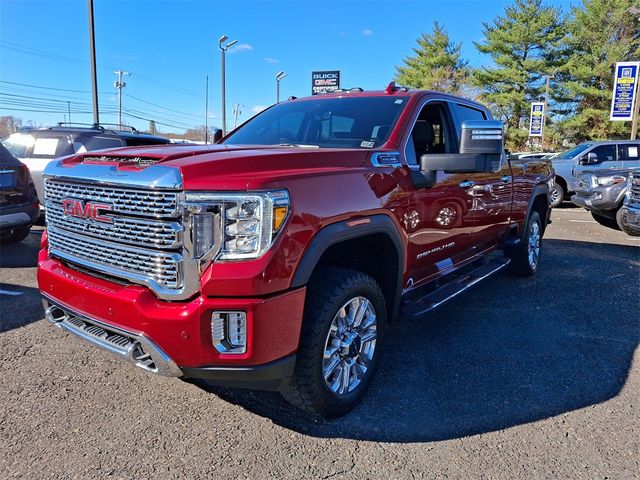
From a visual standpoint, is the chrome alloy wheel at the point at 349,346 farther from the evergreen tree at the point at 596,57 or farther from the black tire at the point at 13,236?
the evergreen tree at the point at 596,57

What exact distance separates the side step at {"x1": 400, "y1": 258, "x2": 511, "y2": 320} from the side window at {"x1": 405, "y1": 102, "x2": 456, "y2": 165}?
1.03 meters

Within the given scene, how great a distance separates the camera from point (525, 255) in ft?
18.7

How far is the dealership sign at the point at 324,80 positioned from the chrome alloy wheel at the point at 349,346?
26.8m

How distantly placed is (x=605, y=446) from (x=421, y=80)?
40.3 metres

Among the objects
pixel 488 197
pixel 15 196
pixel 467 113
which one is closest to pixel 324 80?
pixel 15 196

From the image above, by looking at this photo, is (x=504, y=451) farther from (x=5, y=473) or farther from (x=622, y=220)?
(x=622, y=220)

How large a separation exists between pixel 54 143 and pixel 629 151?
13839 millimetres

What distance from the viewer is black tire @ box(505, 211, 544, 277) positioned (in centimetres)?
565

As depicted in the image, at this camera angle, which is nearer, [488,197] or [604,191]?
[488,197]

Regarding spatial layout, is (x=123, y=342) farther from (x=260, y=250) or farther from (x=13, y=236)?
(x=13, y=236)

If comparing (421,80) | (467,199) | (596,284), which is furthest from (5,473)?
(421,80)

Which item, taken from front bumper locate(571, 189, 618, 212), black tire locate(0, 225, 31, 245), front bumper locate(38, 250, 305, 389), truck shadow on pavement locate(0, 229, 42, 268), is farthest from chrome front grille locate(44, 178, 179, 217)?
front bumper locate(571, 189, 618, 212)

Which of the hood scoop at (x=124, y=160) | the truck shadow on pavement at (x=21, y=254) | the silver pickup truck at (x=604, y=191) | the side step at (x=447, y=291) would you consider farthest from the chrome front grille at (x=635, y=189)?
the truck shadow on pavement at (x=21, y=254)

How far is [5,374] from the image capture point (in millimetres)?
3150
